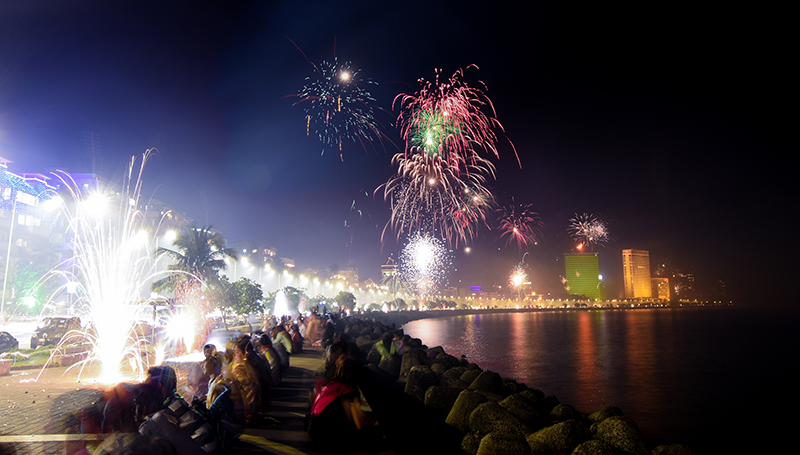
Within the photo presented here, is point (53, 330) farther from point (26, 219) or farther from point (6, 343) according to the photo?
point (26, 219)

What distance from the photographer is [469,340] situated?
161 ft

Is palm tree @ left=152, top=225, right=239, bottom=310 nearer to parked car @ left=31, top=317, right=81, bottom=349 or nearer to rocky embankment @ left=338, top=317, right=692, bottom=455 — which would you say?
parked car @ left=31, top=317, right=81, bottom=349

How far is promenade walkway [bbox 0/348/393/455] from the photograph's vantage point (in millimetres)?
6223

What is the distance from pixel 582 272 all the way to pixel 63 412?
204 meters

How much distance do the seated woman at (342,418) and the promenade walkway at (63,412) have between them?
274 millimetres

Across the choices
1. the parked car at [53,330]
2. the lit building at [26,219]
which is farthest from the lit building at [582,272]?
Result: the parked car at [53,330]

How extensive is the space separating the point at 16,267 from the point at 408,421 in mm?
67328

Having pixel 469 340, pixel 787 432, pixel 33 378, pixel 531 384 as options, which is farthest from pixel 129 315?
pixel 469 340

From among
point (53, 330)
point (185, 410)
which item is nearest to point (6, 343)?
point (53, 330)

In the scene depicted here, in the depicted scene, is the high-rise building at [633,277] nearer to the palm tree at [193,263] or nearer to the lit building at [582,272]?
the lit building at [582,272]

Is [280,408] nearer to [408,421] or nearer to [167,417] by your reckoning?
[408,421]

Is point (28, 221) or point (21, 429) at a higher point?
point (28, 221)

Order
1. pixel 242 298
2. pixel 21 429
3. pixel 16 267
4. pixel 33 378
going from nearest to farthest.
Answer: pixel 21 429 < pixel 33 378 < pixel 242 298 < pixel 16 267

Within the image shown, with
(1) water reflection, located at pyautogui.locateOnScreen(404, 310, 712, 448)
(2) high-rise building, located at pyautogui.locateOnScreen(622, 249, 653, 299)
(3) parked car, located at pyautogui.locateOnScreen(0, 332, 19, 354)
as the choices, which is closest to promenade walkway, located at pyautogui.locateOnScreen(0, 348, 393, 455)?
(3) parked car, located at pyautogui.locateOnScreen(0, 332, 19, 354)
